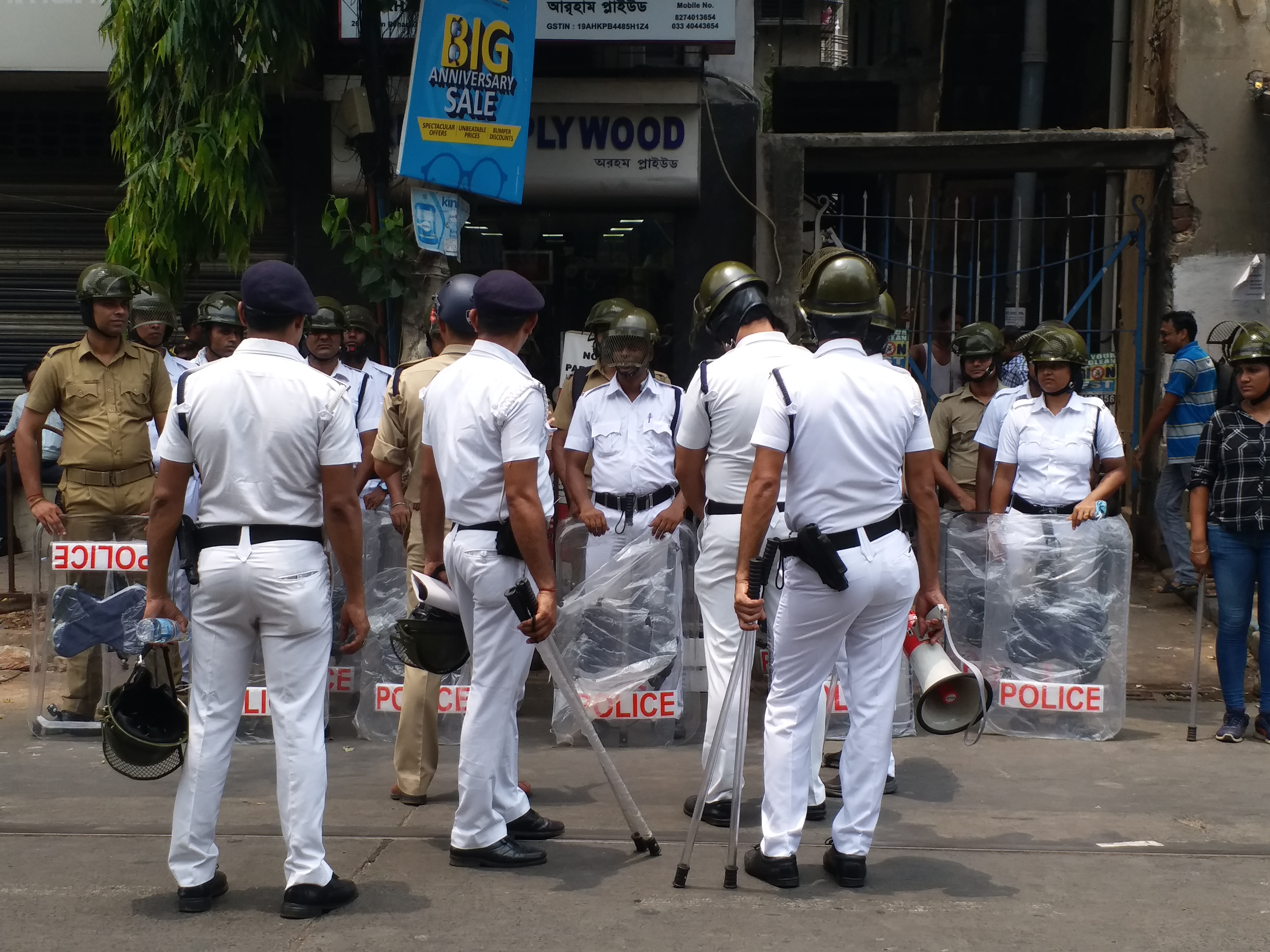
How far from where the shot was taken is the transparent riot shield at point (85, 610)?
20.5 feet

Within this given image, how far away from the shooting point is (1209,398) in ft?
29.9

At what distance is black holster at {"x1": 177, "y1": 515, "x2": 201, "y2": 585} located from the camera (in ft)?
14.2

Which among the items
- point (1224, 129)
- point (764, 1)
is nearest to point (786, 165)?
point (1224, 129)


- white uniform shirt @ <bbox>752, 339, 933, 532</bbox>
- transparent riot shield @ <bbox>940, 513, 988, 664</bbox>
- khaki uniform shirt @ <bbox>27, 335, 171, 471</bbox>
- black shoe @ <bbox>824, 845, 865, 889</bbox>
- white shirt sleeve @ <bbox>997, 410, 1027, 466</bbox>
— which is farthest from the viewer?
transparent riot shield @ <bbox>940, 513, 988, 664</bbox>

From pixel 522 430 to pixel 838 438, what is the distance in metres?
0.99

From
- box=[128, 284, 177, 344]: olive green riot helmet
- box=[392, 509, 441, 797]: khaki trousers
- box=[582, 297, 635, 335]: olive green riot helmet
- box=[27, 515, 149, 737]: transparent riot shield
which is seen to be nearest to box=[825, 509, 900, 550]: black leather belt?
box=[392, 509, 441, 797]: khaki trousers

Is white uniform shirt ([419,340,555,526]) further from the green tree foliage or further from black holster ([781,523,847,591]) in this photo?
the green tree foliage

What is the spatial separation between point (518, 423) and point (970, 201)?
1203 centimetres

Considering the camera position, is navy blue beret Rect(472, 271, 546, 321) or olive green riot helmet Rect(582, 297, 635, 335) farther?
olive green riot helmet Rect(582, 297, 635, 335)

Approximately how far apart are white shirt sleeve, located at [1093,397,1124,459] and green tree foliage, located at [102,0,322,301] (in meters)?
4.86

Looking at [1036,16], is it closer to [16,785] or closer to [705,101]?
[705,101]

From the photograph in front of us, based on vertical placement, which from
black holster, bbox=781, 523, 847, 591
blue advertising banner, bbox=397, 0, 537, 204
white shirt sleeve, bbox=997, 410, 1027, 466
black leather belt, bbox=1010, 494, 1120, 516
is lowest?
black leather belt, bbox=1010, 494, 1120, 516

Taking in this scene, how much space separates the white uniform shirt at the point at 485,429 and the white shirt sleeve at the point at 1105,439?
10.4ft

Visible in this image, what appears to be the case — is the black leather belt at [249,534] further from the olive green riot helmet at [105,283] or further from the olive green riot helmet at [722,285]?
the olive green riot helmet at [105,283]
